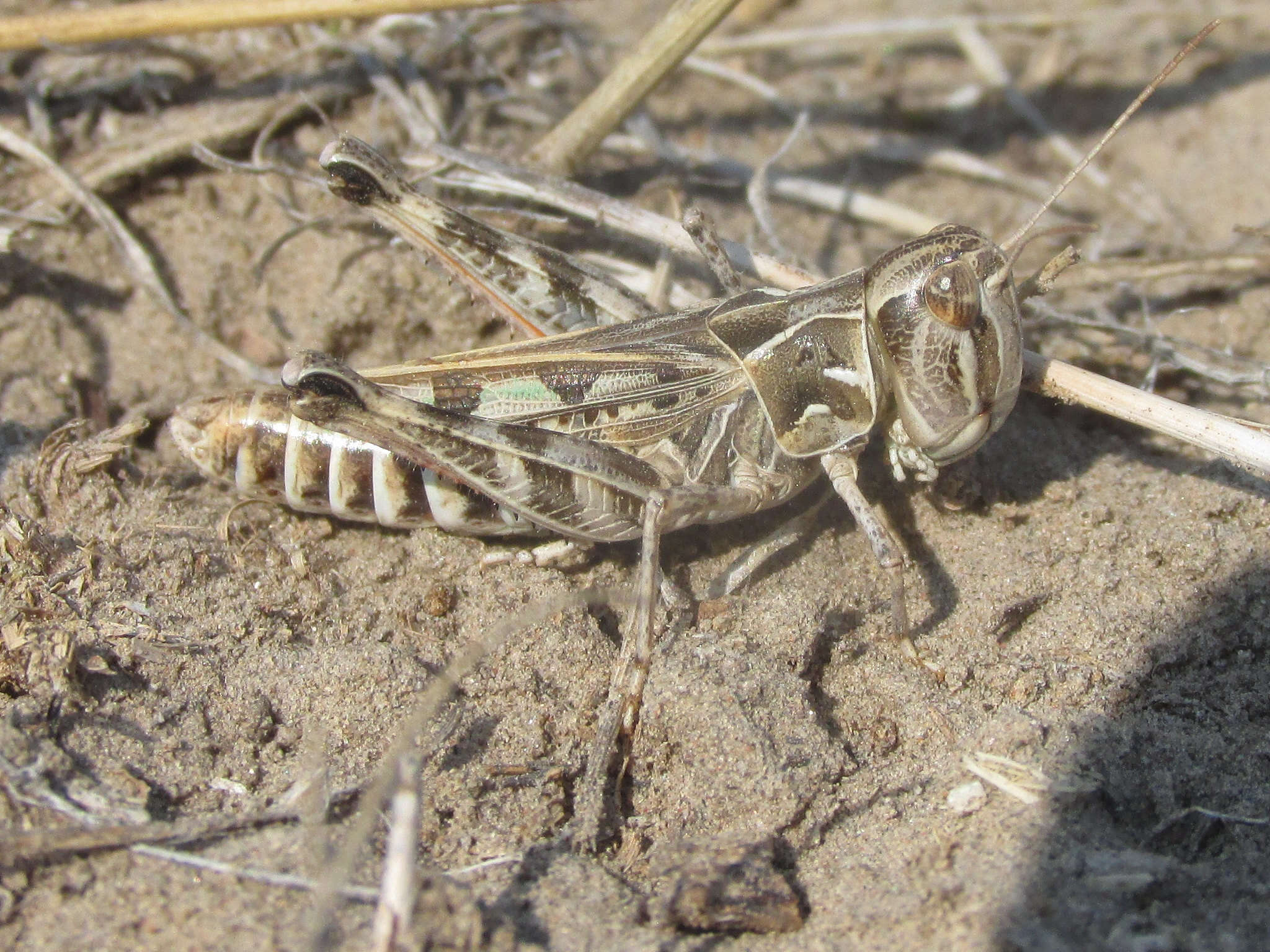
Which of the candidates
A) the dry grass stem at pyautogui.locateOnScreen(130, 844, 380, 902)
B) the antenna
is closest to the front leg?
the antenna

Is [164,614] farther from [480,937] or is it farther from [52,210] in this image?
[52,210]

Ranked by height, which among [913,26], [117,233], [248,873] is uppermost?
[913,26]

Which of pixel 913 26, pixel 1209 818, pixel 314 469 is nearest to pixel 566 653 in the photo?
pixel 314 469

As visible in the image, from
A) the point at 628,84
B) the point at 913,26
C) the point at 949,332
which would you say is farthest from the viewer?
the point at 913,26

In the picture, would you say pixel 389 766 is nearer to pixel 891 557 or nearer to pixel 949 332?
pixel 891 557

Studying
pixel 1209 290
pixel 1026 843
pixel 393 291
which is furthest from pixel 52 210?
pixel 1209 290

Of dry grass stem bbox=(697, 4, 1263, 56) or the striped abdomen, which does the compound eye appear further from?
dry grass stem bbox=(697, 4, 1263, 56)
